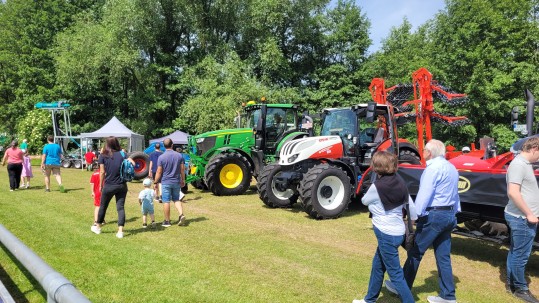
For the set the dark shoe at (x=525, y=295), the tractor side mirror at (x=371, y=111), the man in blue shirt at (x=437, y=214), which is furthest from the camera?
the tractor side mirror at (x=371, y=111)

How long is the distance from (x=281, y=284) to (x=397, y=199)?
188cm

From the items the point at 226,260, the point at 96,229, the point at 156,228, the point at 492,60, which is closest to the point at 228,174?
the point at 156,228

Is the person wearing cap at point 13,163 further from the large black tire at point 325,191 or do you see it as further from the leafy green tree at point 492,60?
the leafy green tree at point 492,60

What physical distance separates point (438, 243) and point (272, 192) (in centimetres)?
576

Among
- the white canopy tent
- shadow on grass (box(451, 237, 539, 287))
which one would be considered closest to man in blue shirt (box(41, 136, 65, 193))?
the white canopy tent

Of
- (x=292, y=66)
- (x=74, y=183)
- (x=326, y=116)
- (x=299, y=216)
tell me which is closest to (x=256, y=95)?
(x=292, y=66)

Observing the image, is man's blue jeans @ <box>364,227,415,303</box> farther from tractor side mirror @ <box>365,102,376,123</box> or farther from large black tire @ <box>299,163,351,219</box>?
tractor side mirror @ <box>365,102,376,123</box>

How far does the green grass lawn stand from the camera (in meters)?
4.65

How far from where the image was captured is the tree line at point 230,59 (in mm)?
24750

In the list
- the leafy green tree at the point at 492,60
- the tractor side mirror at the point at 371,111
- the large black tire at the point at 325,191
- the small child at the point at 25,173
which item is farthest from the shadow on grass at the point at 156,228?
the leafy green tree at the point at 492,60

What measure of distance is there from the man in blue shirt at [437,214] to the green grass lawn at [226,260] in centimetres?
46

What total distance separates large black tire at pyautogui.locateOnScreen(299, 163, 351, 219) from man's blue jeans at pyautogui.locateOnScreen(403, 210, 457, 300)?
13.6ft

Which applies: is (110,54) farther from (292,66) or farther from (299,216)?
(299,216)

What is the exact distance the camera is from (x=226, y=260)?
580 cm
